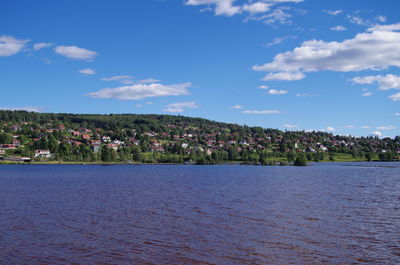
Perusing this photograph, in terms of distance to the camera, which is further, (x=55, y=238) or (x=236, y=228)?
(x=236, y=228)

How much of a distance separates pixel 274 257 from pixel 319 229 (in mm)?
9380

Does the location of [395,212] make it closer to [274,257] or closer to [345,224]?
[345,224]

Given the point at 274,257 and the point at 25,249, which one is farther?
the point at 25,249

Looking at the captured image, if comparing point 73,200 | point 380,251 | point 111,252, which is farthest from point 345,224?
point 73,200

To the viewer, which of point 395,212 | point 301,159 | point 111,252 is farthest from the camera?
point 301,159

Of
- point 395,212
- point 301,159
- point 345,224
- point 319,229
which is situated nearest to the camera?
point 319,229

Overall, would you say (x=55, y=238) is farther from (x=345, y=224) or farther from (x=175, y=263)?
(x=345, y=224)

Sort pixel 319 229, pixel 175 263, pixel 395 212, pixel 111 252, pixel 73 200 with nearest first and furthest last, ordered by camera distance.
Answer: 1. pixel 175 263
2. pixel 111 252
3. pixel 319 229
4. pixel 395 212
5. pixel 73 200

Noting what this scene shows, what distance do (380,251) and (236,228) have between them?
10.8m

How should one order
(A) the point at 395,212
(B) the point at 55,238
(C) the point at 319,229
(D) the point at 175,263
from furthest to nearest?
(A) the point at 395,212, (C) the point at 319,229, (B) the point at 55,238, (D) the point at 175,263

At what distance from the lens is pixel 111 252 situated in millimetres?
23109

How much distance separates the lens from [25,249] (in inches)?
929

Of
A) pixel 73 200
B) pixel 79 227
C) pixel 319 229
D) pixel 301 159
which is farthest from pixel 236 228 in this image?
pixel 301 159

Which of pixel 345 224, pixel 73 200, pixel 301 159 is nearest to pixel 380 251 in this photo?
pixel 345 224
